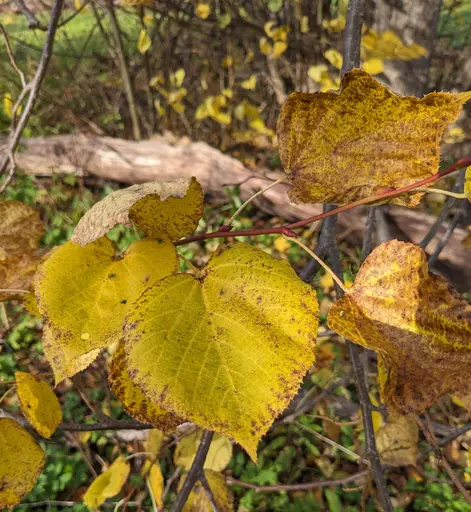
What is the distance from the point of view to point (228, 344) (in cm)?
36

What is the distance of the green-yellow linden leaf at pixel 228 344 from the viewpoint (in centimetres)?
33

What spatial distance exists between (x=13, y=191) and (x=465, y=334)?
10.8ft

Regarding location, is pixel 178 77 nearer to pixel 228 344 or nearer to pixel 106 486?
pixel 106 486

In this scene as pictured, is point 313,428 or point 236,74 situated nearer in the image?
point 313,428

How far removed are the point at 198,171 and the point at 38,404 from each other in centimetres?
230

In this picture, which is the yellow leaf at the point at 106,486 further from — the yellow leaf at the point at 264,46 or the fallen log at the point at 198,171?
the yellow leaf at the point at 264,46

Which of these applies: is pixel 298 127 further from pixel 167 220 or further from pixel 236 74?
pixel 236 74

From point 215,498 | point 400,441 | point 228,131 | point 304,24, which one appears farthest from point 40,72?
point 228,131

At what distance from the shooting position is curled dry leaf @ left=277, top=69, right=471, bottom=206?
1.31 ft

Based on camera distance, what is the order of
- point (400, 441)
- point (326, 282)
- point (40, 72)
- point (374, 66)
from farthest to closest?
point (326, 282) < point (374, 66) < point (400, 441) < point (40, 72)

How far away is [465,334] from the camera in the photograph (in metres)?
0.41

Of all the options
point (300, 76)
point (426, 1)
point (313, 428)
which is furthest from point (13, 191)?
point (426, 1)

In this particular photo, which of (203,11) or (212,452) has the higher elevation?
(203,11)

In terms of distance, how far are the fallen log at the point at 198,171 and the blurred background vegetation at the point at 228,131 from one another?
4.5 inches
